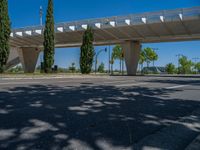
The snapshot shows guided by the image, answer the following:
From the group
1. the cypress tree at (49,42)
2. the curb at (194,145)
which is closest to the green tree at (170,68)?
the cypress tree at (49,42)

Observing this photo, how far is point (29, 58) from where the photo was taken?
63969 millimetres

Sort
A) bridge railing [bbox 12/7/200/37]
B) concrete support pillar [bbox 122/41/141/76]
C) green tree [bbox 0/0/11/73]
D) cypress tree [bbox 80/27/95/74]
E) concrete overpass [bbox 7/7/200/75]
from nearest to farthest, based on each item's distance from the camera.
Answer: green tree [bbox 0/0/11/73]
cypress tree [bbox 80/27/95/74]
bridge railing [bbox 12/7/200/37]
concrete overpass [bbox 7/7/200/75]
concrete support pillar [bbox 122/41/141/76]

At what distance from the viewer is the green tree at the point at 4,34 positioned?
2417 centimetres

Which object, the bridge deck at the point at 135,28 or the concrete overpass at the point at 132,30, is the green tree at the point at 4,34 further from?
the bridge deck at the point at 135,28

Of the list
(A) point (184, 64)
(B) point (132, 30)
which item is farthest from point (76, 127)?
(A) point (184, 64)

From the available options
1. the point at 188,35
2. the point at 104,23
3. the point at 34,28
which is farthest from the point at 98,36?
the point at 188,35

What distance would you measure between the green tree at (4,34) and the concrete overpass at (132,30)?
2005cm

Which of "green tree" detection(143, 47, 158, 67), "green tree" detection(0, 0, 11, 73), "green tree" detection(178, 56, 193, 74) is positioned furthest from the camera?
"green tree" detection(178, 56, 193, 74)

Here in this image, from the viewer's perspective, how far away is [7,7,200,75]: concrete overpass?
123ft

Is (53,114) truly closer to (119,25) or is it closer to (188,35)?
(119,25)

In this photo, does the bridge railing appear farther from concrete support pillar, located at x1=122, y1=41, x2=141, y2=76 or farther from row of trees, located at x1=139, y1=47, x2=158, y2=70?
row of trees, located at x1=139, y1=47, x2=158, y2=70

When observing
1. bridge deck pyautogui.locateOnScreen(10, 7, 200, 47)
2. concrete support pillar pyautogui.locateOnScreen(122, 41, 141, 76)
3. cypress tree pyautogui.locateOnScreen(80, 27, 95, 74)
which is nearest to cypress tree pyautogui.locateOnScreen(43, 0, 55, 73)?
cypress tree pyautogui.locateOnScreen(80, 27, 95, 74)

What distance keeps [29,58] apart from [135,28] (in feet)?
110

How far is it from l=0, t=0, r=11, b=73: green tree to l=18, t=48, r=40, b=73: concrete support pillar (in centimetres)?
3892
